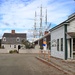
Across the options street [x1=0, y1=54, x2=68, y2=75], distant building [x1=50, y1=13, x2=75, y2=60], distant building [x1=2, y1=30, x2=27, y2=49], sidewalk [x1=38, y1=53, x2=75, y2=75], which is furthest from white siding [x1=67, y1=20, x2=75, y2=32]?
distant building [x1=2, y1=30, x2=27, y2=49]

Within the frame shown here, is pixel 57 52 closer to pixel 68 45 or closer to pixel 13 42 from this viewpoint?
pixel 68 45

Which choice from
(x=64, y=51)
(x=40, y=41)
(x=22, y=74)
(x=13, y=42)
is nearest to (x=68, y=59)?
(x=64, y=51)

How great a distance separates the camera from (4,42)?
8919 cm

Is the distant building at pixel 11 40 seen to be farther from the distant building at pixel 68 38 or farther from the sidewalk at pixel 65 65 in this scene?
the sidewalk at pixel 65 65

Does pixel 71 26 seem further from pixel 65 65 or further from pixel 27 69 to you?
pixel 27 69

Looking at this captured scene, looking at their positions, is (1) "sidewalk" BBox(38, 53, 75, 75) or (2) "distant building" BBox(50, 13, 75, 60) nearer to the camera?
(1) "sidewalk" BBox(38, 53, 75, 75)

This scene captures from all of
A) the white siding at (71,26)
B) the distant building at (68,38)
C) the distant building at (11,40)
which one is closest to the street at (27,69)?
the distant building at (68,38)

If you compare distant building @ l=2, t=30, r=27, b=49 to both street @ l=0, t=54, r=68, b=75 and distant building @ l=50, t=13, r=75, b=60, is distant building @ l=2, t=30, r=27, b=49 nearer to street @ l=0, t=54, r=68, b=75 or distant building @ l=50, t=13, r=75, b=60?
distant building @ l=50, t=13, r=75, b=60

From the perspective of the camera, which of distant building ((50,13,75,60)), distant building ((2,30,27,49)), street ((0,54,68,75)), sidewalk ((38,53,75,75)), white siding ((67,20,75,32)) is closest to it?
street ((0,54,68,75))

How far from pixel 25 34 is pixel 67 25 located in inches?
2674

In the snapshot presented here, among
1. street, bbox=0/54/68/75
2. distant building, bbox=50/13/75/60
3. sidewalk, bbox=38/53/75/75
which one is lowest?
street, bbox=0/54/68/75

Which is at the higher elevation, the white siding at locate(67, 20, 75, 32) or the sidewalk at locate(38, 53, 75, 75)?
the white siding at locate(67, 20, 75, 32)

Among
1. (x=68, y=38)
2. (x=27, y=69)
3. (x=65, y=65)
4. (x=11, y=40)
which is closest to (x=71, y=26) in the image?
(x=68, y=38)

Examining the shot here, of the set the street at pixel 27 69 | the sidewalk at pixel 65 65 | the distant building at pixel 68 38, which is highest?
the distant building at pixel 68 38
